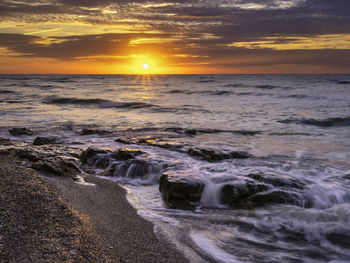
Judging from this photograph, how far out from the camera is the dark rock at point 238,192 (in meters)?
5.06

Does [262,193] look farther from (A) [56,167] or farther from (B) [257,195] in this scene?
(A) [56,167]

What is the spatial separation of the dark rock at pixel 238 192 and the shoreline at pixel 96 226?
155cm

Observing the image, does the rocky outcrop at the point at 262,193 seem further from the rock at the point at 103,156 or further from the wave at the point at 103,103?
the wave at the point at 103,103

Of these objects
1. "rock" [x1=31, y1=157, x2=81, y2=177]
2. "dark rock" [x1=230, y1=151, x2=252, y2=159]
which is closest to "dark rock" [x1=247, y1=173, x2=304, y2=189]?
"dark rock" [x1=230, y1=151, x2=252, y2=159]

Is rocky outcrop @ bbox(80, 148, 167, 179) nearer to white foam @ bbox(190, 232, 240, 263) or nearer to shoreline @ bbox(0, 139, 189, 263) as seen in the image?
shoreline @ bbox(0, 139, 189, 263)

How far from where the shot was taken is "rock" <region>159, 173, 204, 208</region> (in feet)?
16.6

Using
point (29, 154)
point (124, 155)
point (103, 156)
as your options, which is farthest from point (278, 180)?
point (29, 154)

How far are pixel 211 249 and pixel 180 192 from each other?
1691 millimetres

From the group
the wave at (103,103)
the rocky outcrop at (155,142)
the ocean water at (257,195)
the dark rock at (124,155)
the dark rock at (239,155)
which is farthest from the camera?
the wave at (103,103)

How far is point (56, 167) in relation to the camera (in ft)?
19.4

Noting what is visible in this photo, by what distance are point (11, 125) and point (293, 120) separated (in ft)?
43.4

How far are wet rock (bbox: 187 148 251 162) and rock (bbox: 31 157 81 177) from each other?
300cm

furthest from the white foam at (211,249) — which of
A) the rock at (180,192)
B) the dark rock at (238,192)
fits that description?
the dark rock at (238,192)

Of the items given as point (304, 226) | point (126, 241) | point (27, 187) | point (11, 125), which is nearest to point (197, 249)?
point (126, 241)
